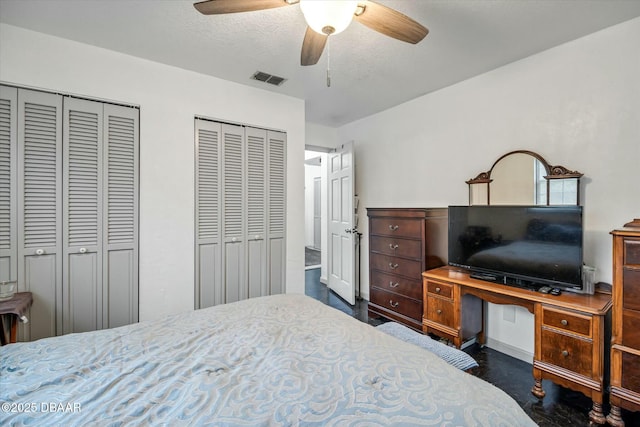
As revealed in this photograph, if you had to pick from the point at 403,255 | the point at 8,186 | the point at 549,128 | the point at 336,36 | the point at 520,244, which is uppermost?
the point at 336,36

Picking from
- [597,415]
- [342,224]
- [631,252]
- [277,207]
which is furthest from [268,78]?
[597,415]

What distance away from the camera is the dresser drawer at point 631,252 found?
165 centimetres

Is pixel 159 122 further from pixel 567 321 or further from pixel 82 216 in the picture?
pixel 567 321

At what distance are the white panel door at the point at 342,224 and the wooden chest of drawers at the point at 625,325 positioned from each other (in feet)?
8.48

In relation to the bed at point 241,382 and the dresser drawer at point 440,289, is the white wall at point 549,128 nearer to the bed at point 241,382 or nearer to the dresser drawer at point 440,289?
the dresser drawer at point 440,289

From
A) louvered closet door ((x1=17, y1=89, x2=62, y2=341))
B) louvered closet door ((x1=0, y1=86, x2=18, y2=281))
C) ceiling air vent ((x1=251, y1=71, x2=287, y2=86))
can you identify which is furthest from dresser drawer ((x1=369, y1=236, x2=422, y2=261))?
louvered closet door ((x1=0, y1=86, x2=18, y2=281))

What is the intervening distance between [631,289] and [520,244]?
A: 2.24 ft

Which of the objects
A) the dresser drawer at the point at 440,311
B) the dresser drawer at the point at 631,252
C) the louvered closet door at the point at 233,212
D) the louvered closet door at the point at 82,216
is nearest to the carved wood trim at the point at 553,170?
the dresser drawer at the point at 631,252

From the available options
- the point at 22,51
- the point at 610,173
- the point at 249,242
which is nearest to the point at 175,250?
the point at 249,242

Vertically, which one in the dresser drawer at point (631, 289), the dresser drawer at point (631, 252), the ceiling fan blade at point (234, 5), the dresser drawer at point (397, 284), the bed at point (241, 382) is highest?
the ceiling fan blade at point (234, 5)

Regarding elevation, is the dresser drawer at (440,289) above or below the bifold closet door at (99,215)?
below

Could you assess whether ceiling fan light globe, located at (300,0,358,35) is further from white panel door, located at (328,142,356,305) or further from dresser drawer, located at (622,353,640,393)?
white panel door, located at (328,142,356,305)

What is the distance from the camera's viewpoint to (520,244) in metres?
2.29

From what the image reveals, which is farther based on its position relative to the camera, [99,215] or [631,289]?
[99,215]
